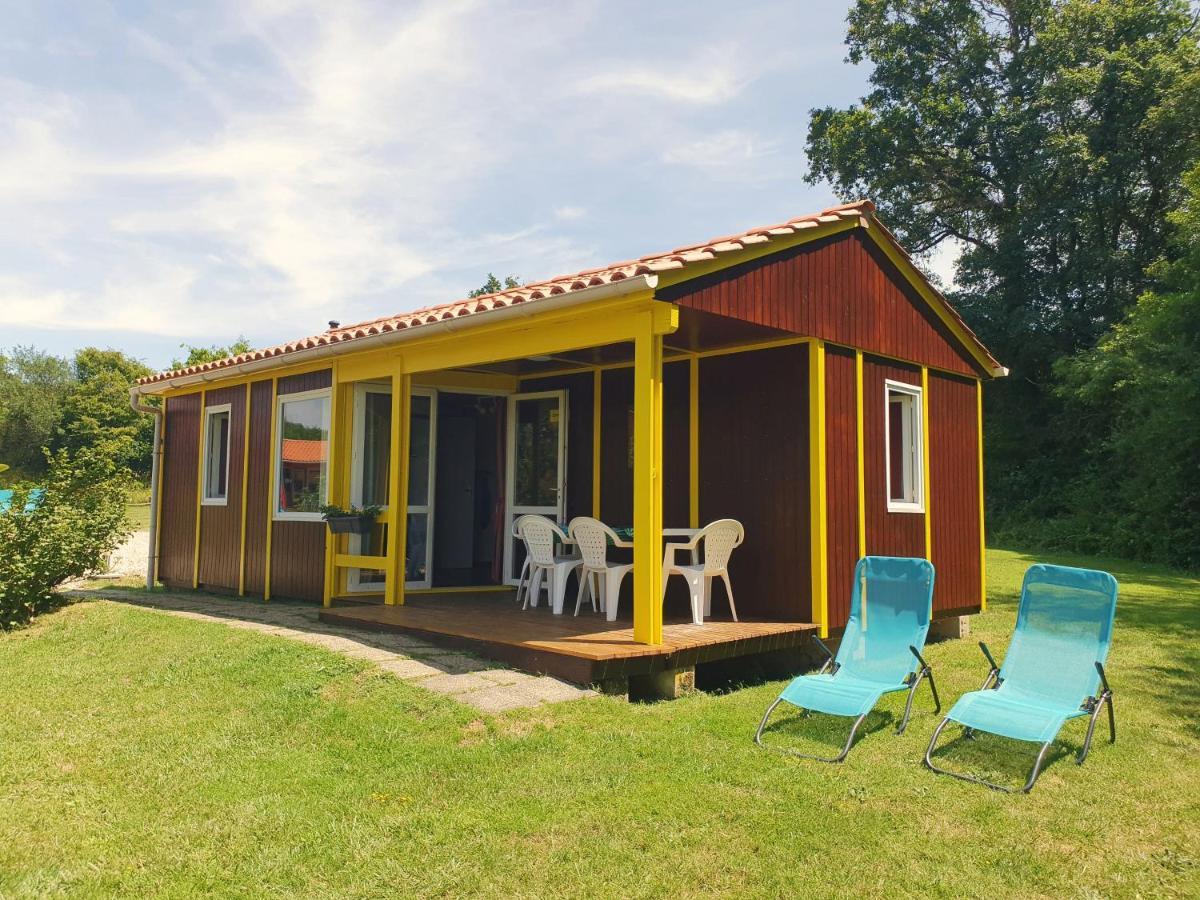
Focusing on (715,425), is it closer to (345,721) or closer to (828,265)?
(828,265)

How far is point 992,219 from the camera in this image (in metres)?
24.5

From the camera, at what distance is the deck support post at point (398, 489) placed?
7.71 metres

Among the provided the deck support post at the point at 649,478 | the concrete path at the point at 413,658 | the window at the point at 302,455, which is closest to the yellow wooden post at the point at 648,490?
the deck support post at the point at 649,478

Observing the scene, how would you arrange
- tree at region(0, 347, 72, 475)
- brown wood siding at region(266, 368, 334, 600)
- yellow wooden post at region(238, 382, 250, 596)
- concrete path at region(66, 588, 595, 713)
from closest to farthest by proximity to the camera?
concrete path at region(66, 588, 595, 713), brown wood siding at region(266, 368, 334, 600), yellow wooden post at region(238, 382, 250, 596), tree at region(0, 347, 72, 475)

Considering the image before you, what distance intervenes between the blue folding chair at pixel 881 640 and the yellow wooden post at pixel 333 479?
506cm

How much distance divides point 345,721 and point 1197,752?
4530 millimetres

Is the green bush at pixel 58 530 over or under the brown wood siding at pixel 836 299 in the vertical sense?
under

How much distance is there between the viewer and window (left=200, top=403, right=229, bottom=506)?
10.7 m

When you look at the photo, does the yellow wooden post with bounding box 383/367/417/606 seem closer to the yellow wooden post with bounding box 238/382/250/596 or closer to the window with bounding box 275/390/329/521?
the window with bounding box 275/390/329/521

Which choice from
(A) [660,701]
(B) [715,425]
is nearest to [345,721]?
(A) [660,701]

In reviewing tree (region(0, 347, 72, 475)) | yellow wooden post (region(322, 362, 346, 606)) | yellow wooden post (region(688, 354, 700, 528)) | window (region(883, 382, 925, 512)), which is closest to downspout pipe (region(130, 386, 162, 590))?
yellow wooden post (region(322, 362, 346, 606))

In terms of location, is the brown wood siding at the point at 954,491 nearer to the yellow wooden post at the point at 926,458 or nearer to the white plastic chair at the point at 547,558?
the yellow wooden post at the point at 926,458

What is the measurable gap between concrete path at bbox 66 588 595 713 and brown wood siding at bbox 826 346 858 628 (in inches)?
104

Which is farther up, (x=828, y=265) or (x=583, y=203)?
(x=583, y=203)
